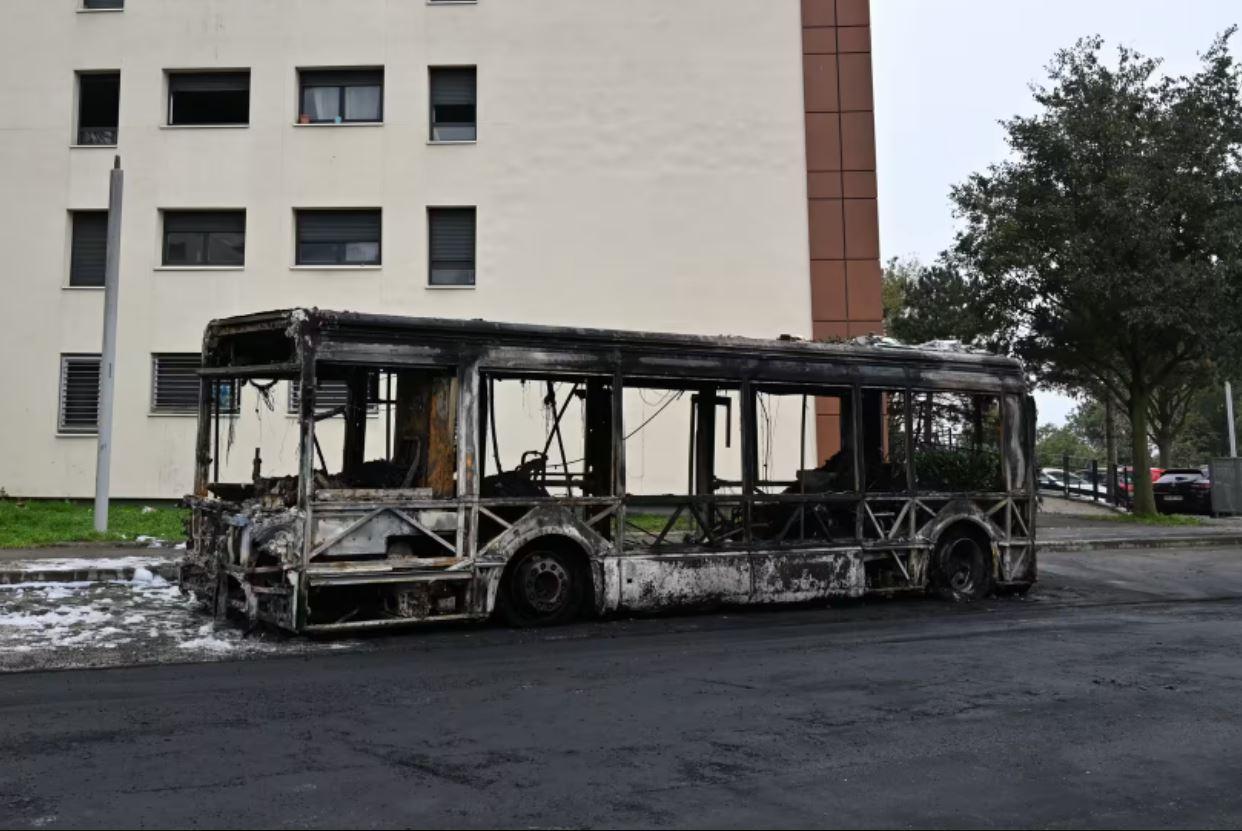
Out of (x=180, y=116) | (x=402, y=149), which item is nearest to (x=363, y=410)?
(x=402, y=149)

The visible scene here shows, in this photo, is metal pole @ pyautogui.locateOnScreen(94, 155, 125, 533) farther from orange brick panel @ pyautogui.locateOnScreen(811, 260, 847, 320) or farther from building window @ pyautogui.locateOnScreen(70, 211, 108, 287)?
orange brick panel @ pyautogui.locateOnScreen(811, 260, 847, 320)

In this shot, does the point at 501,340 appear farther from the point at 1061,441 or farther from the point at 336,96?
the point at 1061,441

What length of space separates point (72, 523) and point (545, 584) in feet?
39.1

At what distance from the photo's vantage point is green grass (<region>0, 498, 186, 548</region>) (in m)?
15.6

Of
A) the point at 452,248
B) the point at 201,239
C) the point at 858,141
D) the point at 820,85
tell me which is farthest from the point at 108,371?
the point at 858,141

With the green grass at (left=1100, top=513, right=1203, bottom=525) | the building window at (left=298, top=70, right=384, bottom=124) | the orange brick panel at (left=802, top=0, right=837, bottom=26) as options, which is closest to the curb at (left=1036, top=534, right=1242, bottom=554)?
the green grass at (left=1100, top=513, right=1203, bottom=525)

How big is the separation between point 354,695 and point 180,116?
20.2m

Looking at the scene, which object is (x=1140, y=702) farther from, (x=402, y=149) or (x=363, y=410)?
(x=402, y=149)

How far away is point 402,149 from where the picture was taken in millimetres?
22938

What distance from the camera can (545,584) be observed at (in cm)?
984

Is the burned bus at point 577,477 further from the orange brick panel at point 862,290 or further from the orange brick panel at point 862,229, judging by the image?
the orange brick panel at point 862,229

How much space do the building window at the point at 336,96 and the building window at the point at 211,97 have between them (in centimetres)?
136

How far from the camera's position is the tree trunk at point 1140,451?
84.3 ft

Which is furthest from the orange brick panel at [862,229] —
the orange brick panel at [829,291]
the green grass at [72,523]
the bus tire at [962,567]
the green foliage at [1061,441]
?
the green foliage at [1061,441]
